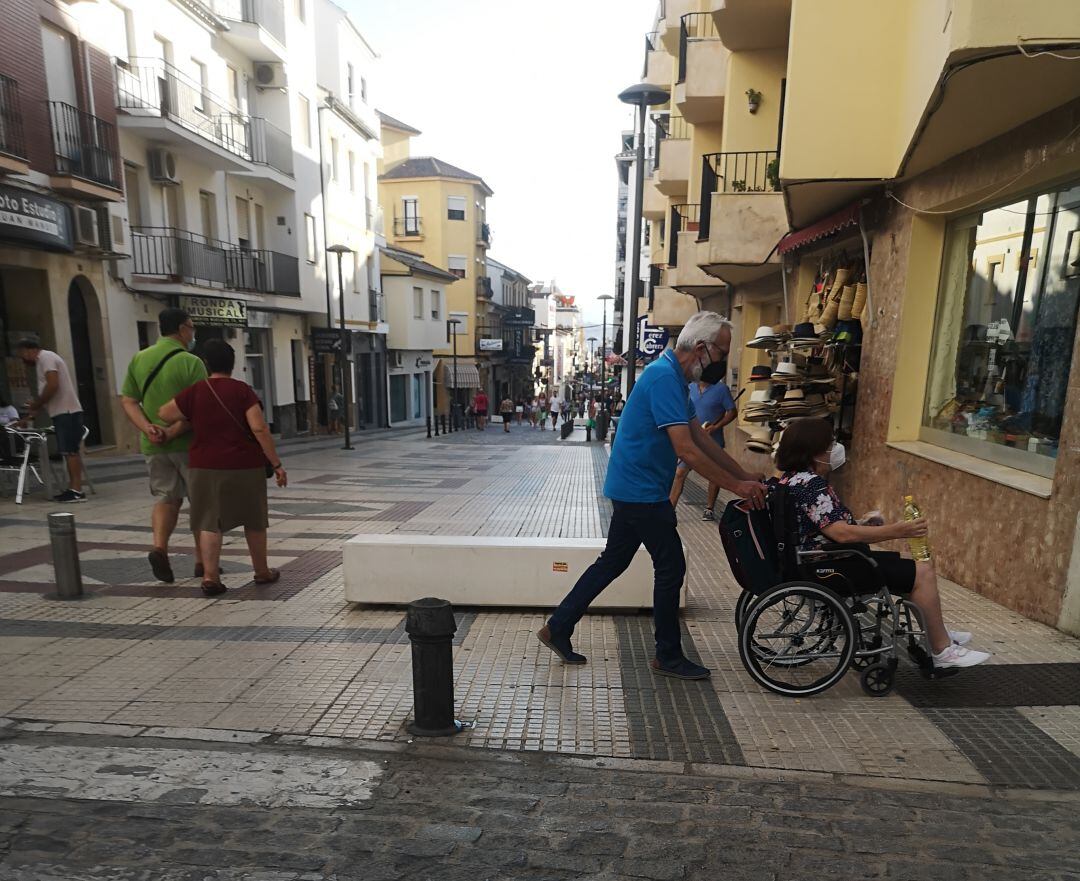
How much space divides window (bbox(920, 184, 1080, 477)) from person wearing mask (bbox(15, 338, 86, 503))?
9.06 meters

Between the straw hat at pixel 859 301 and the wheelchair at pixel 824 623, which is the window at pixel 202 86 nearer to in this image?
the straw hat at pixel 859 301

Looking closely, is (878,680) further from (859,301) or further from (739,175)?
(739,175)

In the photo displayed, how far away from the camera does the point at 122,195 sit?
12.8 m

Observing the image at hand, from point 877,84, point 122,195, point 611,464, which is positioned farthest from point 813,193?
point 122,195

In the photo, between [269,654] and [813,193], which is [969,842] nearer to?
[269,654]

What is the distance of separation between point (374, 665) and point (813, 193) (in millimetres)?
5839

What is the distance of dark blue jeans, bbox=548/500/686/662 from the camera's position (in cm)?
344

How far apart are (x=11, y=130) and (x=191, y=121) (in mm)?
5630

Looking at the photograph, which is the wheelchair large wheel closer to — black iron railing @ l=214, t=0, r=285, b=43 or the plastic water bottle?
the plastic water bottle

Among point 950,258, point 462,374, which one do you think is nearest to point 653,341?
point 950,258

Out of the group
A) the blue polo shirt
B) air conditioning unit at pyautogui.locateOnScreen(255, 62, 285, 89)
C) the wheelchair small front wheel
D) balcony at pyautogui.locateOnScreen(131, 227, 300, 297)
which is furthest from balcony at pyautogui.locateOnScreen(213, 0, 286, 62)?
the wheelchair small front wheel

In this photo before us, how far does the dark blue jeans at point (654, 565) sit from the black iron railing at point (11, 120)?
11687mm

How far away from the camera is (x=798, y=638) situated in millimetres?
3408

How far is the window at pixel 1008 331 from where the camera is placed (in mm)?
4613
